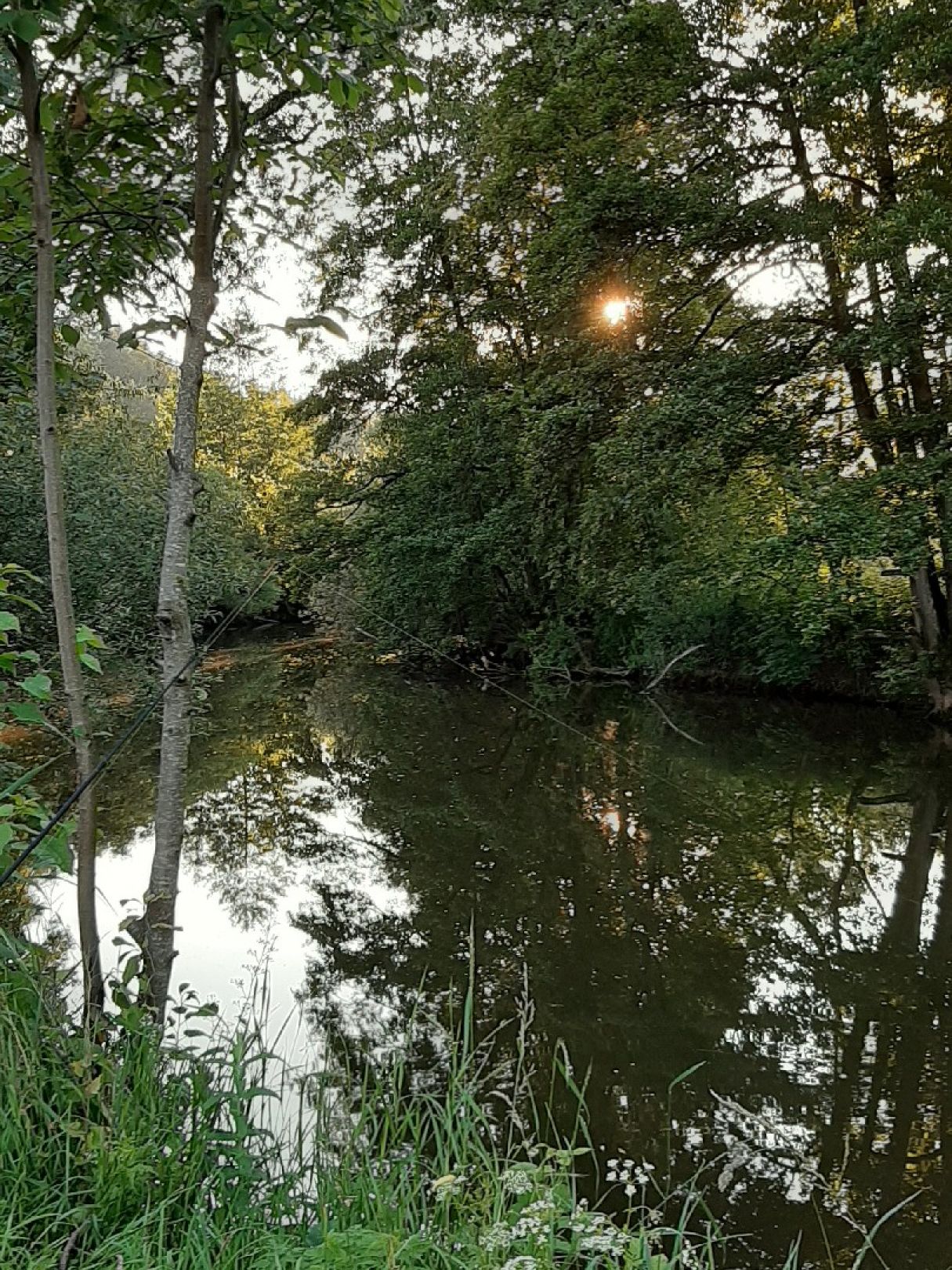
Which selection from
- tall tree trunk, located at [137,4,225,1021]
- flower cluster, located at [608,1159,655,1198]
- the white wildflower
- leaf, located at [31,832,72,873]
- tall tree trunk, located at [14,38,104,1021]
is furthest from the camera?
flower cluster, located at [608,1159,655,1198]

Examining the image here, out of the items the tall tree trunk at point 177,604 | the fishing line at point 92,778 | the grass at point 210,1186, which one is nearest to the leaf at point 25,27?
the tall tree trunk at point 177,604

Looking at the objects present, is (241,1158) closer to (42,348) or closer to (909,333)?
(42,348)

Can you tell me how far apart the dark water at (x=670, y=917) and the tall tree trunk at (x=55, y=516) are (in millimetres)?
1938

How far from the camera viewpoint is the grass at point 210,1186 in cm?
164

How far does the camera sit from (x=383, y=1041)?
12.9 ft

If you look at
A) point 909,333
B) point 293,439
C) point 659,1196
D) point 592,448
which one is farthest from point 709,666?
point 293,439

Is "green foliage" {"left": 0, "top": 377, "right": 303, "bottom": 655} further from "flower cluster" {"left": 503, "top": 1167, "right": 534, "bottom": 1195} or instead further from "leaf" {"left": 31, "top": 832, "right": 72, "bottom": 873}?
"flower cluster" {"left": 503, "top": 1167, "right": 534, "bottom": 1195}

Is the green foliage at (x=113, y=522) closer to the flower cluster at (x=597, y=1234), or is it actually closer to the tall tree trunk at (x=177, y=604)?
the tall tree trunk at (x=177, y=604)

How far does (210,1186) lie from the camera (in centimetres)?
193

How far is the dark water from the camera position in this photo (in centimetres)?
322

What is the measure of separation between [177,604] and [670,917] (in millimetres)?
4017

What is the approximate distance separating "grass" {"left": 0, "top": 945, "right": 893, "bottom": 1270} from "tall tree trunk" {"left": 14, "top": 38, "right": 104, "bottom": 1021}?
19cm

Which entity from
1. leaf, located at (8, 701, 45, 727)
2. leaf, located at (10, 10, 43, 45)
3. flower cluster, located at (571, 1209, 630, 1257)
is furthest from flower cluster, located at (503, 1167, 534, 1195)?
leaf, located at (10, 10, 43, 45)

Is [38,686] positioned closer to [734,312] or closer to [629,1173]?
[629,1173]
